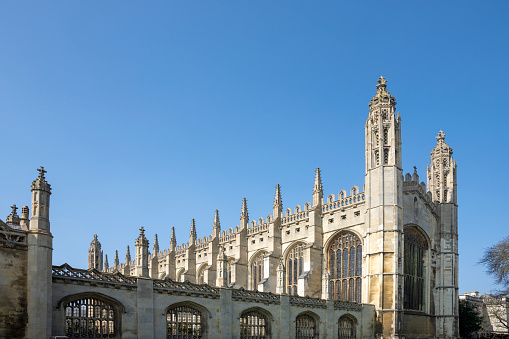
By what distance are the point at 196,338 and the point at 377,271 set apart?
19.0 meters

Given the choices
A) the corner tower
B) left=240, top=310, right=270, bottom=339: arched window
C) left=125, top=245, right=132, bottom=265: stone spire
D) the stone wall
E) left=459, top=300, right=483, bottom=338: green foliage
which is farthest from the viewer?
left=125, top=245, right=132, bottom=265: stone spire

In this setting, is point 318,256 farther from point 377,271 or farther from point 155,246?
point 155,246

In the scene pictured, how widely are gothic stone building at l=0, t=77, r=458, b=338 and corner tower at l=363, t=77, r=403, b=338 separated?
92 millimetres

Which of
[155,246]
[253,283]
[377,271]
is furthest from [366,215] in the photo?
[155,246]

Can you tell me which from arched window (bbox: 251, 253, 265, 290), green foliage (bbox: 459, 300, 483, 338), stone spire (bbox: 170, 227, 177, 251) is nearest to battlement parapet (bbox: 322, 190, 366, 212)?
arched window (bbox: 251, 253, 265, 290)

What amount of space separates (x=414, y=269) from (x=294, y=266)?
1095 centimetres

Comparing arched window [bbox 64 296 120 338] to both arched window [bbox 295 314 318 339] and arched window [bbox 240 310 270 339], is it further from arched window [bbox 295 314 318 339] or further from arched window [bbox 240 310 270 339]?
arched window [bbox 295 314 318 339]

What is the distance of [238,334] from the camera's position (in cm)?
3033

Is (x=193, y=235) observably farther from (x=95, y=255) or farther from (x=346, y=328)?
(x=346, y=328)

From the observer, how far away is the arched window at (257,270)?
181 feet

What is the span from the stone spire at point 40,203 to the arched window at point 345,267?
29.2 metres

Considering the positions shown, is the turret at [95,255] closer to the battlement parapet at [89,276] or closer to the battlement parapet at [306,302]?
the battlement parapet at [306,302]

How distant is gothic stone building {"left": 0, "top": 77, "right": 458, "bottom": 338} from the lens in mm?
22328

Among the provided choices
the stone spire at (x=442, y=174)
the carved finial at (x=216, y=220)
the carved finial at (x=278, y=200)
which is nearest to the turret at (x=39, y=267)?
the carved finial at (x=278, y=200)
